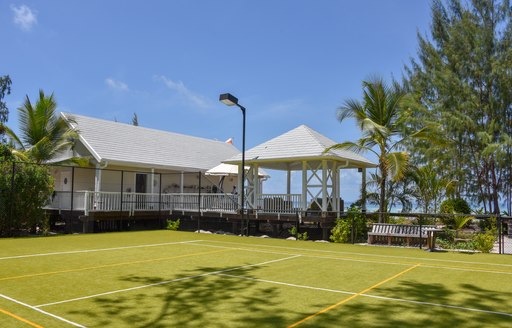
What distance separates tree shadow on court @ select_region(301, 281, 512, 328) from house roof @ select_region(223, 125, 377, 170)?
34.8 feet

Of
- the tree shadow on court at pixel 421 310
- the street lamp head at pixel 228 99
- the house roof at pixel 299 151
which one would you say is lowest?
the tree shadow on court at pixel 421 310

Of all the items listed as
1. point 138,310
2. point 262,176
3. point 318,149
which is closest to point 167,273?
point 138,310

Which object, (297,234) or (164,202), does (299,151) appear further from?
(164,202)

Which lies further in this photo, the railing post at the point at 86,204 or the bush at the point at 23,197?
the railing post at the point at 86,204

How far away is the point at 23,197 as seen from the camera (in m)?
17.1

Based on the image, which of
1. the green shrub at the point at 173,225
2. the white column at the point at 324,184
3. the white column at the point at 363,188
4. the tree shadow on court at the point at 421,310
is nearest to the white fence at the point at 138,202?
the green shrub at the point at 173,225

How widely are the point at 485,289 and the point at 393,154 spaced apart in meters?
10.5

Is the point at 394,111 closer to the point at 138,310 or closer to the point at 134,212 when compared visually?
the point at 134,212

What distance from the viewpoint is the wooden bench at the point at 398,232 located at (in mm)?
15541

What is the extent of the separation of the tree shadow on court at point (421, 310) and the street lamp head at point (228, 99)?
11.3 m

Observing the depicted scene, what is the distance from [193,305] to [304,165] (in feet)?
43.2

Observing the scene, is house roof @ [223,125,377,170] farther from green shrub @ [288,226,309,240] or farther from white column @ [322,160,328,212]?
green shrub @ [288,226,309,240]

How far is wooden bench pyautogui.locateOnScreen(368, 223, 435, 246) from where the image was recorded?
15.5m

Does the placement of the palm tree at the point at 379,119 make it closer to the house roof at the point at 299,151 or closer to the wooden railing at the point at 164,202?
the house roof at the point at 299,151
